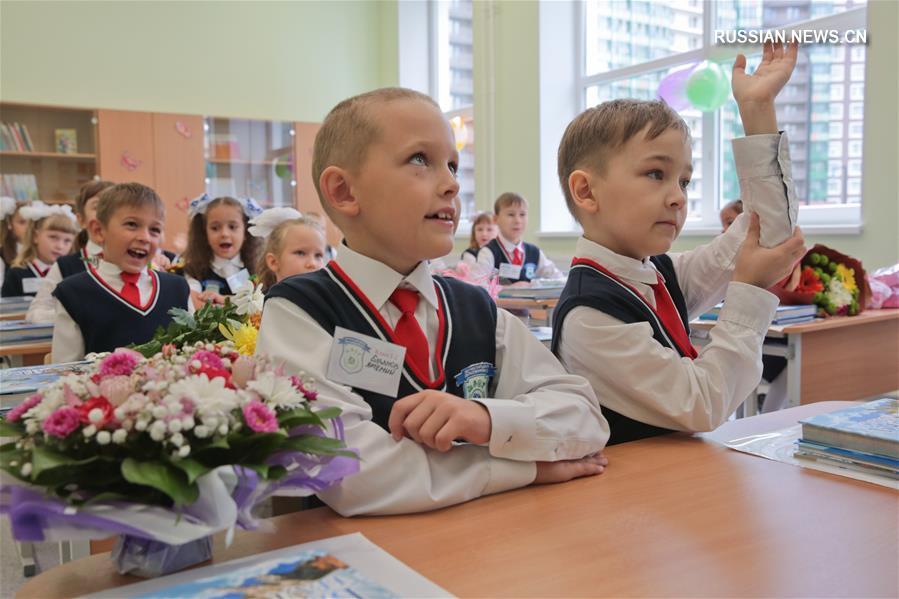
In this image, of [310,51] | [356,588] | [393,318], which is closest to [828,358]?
[393,318]

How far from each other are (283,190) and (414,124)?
8.46 m

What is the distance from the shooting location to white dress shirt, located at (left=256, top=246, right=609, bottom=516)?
0.96m

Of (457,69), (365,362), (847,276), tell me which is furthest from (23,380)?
(457,69)

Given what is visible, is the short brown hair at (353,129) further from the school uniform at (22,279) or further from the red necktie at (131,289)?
the school uniform at (22,279)

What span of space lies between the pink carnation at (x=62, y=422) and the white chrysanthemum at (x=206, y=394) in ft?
0.27

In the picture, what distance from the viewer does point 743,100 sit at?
1.40 metres

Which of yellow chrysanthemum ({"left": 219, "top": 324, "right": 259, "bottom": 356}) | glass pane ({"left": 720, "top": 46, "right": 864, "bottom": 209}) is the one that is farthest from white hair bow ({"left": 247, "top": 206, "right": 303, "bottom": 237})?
glass pane ({"left": 720, "top": 46, "right": 864, "bottom": 209})

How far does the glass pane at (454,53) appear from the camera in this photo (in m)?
9.52

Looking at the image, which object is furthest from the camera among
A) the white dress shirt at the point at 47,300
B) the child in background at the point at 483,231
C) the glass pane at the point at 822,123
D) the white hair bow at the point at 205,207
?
the child in background at the point at 483,231

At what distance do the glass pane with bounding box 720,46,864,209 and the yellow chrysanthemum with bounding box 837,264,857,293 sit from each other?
1.96 m

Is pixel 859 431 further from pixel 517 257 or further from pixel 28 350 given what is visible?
pixel 517 257

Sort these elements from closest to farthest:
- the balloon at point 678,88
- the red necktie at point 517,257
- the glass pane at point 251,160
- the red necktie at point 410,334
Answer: the red necktie at point 410,334 < the balloon at point 678,88 < the red necktie at point 517,257 < the glass pane at point 251,160

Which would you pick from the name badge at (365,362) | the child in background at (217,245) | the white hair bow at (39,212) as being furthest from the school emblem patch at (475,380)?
the white hair bow at (39,212)

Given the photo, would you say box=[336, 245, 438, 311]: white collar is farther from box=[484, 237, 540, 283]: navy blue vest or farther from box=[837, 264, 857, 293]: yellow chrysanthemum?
box=[484, 237, 540, 283]: navy blue vest
